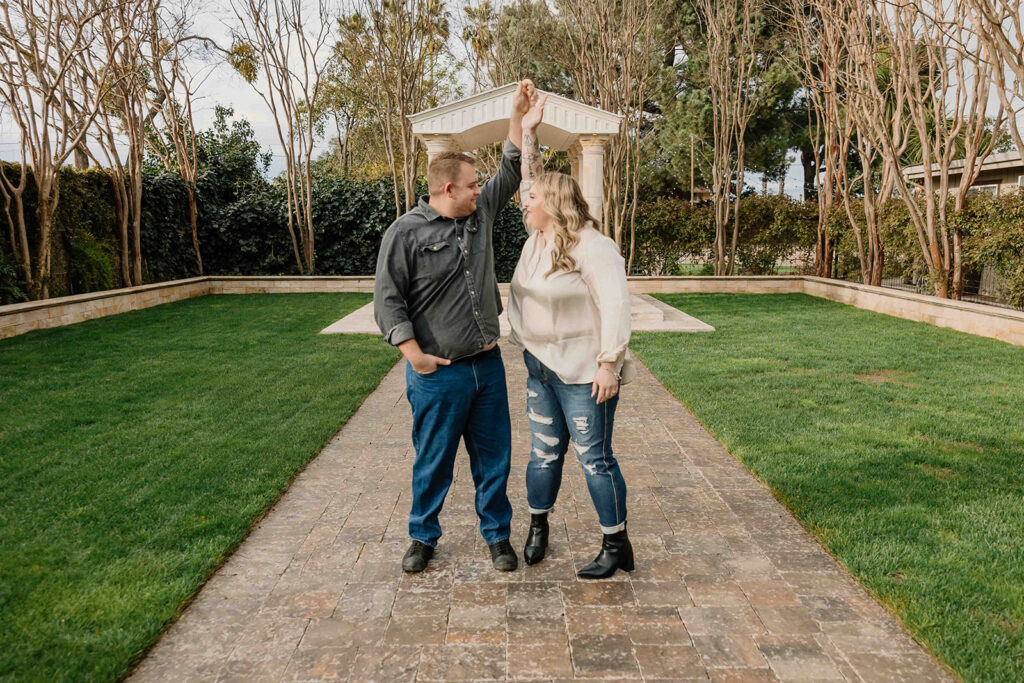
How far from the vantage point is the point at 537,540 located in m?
3.07

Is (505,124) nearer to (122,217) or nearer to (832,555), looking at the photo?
(122,217)

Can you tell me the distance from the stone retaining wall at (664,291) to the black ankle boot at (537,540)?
8.06 meters

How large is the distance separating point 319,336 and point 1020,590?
8179 millimetres

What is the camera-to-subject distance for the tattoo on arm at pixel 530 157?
2.89m

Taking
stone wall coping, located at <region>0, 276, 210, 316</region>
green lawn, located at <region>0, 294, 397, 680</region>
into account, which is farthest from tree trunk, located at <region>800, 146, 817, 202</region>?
green lawn, located at <region>0, 294, 397, 680</region>

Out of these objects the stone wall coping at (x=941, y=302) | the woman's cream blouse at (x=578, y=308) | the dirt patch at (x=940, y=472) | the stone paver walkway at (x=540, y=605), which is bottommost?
the dirt patch at (x=940, y=472)

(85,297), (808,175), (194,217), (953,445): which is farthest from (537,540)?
(808,175)

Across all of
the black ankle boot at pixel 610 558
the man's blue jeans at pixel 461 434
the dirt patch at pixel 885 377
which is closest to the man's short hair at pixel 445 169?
the man's blue jeans at pixel 461 434

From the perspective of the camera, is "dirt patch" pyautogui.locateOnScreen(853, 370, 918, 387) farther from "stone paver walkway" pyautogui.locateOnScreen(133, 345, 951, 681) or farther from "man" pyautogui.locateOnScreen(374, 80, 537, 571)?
"man" pyautogui.locateOnScreen(374, 80, 537, 571)

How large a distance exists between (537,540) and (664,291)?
13424 millimetres

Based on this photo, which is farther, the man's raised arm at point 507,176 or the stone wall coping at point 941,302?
the stone wall coping at point 941,302

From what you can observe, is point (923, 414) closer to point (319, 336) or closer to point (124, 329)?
point (319, 336)

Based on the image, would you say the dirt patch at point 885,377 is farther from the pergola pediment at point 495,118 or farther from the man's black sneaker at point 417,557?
the pergola pediment at point 495,118

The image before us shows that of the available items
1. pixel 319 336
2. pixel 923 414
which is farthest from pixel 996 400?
pixel 319 336
